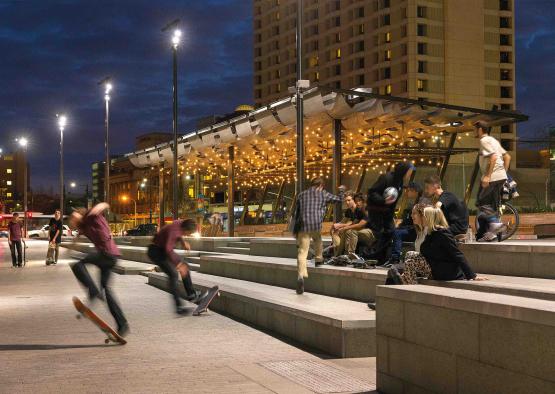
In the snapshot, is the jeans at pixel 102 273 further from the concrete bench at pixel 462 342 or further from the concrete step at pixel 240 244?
the concrete step at pixel 240 244

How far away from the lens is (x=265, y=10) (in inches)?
4569

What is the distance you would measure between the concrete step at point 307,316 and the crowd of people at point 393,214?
65cm

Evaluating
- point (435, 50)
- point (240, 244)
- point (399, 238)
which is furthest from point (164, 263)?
point (435, 50)

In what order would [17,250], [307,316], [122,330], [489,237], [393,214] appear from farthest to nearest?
[17,250]
[393,214]
[489,237]
[122,330]
[307,316]

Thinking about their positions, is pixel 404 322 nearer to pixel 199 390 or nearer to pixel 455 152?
pixel 199 390

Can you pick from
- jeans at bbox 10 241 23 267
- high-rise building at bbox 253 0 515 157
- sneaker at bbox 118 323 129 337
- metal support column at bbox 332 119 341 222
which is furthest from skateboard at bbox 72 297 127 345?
high-rise building at bbox 253 0 515 157

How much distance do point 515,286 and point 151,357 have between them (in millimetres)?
4025

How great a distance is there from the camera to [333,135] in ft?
83.8

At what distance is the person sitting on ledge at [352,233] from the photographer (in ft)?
40.2

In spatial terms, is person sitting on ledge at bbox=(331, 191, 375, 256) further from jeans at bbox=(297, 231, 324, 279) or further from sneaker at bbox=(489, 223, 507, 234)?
sneaker at bbox=(489, 223, 507, 234)

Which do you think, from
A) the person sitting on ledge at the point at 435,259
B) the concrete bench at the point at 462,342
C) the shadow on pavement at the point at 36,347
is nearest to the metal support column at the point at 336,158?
the shadow on pavement at the point at 36,347

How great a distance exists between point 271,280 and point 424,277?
6.33m

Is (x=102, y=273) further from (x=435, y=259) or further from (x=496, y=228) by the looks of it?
(x=496, y=228)

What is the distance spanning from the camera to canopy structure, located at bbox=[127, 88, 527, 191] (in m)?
23.5
